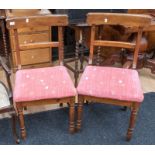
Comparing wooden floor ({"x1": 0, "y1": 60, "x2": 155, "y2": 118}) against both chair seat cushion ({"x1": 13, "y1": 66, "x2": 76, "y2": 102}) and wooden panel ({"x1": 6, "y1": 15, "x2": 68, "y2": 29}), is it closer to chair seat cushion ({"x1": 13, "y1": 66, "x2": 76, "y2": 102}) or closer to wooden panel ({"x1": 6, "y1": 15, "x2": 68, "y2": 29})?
chair seat cushion ({"x1": 13, "y1": 66, "x2": 76, "y2": 102})

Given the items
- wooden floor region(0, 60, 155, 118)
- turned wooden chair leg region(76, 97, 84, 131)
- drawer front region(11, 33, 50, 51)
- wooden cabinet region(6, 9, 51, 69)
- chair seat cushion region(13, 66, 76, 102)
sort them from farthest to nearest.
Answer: drawer front region(11, 33, 50, 51), wooden cabinet region(6, 9, 51, 69), wooden floor region(0, 60, 155, 118), turned wooden chair leg region(76, 97, 84, 131), chair seat cushion region(13, 66, 76, 102)

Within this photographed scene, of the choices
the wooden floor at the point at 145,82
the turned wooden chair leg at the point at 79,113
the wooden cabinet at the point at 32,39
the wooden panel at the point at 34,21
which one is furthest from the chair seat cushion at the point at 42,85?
the wooden cabinet at the point at 32,39

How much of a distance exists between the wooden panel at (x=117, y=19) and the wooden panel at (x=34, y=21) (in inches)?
7.3

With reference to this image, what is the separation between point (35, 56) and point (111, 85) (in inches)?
42.5

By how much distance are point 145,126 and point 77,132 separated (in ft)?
1.73

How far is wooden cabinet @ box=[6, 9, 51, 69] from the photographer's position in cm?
212

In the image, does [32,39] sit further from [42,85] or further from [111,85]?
[111,85]

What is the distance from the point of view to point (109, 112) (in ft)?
6.53

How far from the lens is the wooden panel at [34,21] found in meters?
1.54

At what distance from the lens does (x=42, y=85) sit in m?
1.54

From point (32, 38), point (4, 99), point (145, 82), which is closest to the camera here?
point (4, 99)

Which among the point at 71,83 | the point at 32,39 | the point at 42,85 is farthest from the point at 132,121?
the point at 32,39

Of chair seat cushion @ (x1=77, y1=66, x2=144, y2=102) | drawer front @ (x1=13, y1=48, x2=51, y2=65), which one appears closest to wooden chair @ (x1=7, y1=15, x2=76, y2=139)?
chair seat cushion @ (x1=77, y1=66, x2=144, y2=102)
